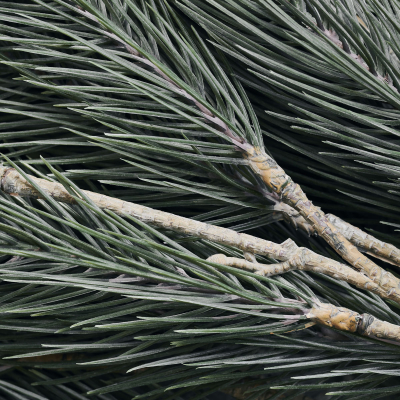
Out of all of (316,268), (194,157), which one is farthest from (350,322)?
(194,157)

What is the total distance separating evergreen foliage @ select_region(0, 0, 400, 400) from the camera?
0.28m

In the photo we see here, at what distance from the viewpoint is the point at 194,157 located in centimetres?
29

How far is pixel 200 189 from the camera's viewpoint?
31 cm

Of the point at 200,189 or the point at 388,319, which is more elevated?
the point at 200,189

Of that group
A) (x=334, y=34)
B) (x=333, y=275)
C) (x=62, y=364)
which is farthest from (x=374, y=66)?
(x=62, y=364)

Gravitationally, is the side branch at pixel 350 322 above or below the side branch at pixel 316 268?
below

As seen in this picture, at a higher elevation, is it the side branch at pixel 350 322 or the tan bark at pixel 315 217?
the tan bark at pixel 315 217

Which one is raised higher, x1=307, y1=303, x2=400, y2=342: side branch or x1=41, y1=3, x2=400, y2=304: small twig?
x1=41, y1=3, x2=400, y2=304: small twig

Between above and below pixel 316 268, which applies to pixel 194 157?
above

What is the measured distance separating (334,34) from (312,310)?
0.20 m

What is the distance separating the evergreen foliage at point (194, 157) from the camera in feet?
0.92

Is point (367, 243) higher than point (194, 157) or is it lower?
lower

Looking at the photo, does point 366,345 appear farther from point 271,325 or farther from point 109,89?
point 109,89

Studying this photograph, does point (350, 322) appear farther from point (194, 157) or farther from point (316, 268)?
point (194, 157)
